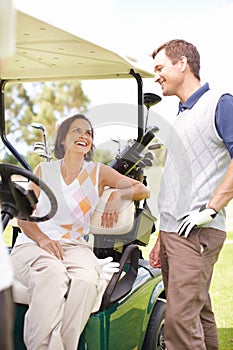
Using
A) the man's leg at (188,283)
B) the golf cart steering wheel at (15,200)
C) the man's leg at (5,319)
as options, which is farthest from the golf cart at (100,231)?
the man's leg at (5,319)

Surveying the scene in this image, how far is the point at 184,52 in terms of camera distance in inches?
115

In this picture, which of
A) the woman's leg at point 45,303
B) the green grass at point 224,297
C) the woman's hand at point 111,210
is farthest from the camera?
the green grass at point 224,297

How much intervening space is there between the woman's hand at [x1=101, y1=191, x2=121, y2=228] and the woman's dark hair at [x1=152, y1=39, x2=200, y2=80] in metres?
0.65

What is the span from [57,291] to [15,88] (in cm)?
1639

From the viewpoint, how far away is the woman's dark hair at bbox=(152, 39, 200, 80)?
291 centimetres

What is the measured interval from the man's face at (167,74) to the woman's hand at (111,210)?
1.70 feet

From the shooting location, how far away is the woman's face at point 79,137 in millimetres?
3090

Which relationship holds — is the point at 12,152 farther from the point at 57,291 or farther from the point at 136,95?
the point at 57,291

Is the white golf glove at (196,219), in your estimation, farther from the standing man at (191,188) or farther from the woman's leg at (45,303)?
the woman's leg at (45,303)

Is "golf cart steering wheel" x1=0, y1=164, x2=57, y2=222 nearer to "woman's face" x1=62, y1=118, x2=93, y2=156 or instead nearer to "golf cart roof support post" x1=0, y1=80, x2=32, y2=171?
"woman's face" x1=62, y1=118, x2=93, y2=156

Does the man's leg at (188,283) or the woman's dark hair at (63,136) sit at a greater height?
the woman's dark hair at (63,136)

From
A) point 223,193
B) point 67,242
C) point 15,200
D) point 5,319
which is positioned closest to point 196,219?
point 223,193

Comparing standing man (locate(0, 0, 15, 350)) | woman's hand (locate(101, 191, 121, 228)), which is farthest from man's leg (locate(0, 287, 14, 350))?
woman's hand (locate(101, 191, 121, 228))

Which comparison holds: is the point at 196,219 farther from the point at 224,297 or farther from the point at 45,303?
the point at 224,297
